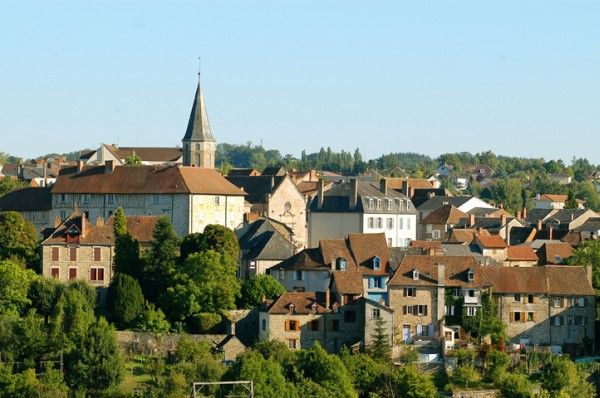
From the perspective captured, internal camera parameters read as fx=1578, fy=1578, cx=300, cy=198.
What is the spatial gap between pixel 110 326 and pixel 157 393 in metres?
5.80

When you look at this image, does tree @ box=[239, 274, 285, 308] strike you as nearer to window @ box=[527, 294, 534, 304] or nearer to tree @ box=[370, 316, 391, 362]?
tree @ box=[370, 316, 391, 362]

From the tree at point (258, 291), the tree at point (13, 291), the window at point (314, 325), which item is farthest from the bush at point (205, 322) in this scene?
the tree at point (13, 291)

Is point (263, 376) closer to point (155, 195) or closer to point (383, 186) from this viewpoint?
point (155, 195)

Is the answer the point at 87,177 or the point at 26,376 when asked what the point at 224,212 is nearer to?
the point at 87,177

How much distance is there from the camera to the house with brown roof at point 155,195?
7369 centimetres

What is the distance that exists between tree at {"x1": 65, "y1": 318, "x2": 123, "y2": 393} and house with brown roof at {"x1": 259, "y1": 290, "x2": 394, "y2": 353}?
20.6 ft

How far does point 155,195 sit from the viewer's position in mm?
74312

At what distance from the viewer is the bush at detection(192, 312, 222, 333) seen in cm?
6034

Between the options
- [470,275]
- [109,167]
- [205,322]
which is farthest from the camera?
[109,167]

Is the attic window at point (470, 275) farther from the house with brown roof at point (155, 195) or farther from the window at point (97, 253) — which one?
the house with brown roof at point (155, 195)

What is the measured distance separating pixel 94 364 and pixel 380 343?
34.8 ft

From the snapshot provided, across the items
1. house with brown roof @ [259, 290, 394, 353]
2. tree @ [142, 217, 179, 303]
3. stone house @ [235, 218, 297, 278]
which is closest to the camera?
house with brown roof @ [259, 290, 394, 353]

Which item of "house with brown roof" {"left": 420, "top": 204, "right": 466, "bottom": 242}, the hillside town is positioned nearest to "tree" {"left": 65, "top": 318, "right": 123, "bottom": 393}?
the hillside town

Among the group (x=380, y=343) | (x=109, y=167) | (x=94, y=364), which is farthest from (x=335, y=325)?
(x=109, y=167)
